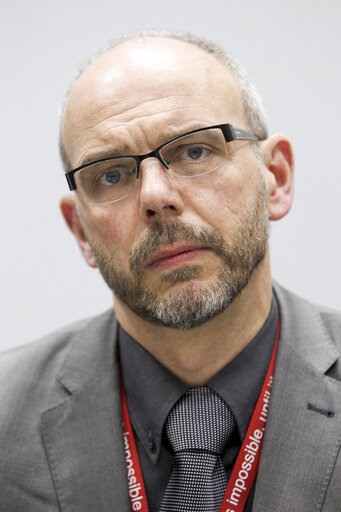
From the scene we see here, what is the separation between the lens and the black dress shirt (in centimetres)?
169

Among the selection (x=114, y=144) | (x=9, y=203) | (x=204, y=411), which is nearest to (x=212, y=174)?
(x=114, y=144)

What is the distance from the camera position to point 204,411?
1691 millimetres

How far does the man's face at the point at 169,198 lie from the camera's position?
62.2 inches

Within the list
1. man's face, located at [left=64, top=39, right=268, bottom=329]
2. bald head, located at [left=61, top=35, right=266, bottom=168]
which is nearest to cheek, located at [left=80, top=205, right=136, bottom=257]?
man's face, located at [left=64, top=39, right=268, bottom=329]

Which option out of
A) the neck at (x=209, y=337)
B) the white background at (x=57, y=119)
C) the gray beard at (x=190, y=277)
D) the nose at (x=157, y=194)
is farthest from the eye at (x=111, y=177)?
the white background at (x=57, y=119)

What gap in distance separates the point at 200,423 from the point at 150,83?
3.42 feet

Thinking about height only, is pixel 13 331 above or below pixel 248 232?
below

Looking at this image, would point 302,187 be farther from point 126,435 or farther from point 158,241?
point 126,435

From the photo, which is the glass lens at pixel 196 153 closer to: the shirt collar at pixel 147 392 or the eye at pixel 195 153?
the eye at pixel 195 153

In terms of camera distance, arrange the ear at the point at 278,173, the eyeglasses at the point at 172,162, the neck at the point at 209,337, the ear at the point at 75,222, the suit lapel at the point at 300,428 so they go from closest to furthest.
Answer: the suit lapel at the point at 300,428 → the eyeglasses at the point at 172,162 → the neck at the point at 209,337 → the ear at the point at 278,173 → the ear at the point at 75,222

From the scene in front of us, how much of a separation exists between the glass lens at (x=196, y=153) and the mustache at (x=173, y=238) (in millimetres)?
174

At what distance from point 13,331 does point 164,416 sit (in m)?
1.35

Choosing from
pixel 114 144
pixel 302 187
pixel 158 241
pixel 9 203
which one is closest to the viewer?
pixel 158 241

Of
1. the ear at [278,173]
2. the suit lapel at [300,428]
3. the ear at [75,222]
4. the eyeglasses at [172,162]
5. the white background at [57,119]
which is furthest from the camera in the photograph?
the white background at [57,119]
